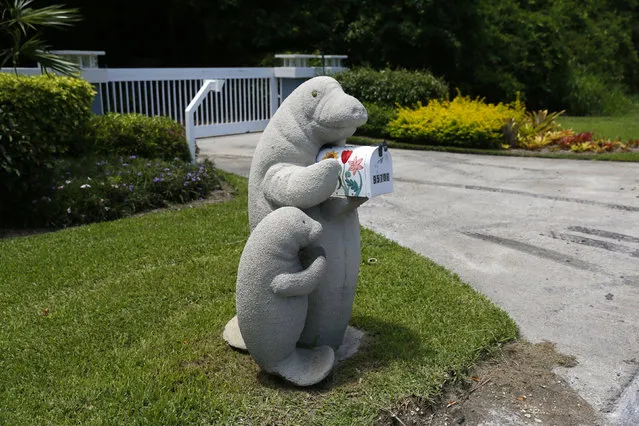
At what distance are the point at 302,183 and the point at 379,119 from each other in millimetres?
10056

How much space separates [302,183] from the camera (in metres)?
3.20

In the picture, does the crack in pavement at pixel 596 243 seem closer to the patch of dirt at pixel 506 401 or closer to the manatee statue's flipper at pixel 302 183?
the patch of dirt at pixel 506 401

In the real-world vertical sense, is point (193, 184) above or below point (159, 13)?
below

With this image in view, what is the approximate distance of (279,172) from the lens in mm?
3342

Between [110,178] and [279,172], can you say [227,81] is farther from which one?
[279,172]

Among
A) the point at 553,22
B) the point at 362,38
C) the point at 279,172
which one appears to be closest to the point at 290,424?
the point at 279,172

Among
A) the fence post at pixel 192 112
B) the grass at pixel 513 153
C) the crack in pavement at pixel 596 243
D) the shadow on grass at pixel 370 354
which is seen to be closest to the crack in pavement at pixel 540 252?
the crack in pavement at pixel 596 243

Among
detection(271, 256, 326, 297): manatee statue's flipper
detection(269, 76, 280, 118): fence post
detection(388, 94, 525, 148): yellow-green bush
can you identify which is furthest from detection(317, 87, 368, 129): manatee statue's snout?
detection(269, 76, 280, 118): fence post

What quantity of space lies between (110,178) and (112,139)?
55.2 inches

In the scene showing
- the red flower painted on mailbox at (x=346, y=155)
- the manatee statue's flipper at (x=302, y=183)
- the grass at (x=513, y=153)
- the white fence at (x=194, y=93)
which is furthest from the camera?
the white fence at (x=194, y=93)

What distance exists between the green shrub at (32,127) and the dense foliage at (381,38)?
30.2ft

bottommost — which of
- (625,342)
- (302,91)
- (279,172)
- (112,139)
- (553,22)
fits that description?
(625,342)

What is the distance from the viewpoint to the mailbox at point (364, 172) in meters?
3.18

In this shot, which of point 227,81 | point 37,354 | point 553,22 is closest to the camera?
point 37,354
